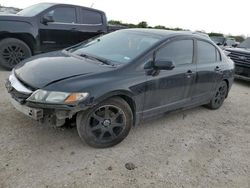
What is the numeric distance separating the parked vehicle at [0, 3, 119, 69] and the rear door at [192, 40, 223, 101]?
13.7 feet

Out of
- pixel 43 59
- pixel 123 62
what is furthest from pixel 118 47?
pixel 43 59

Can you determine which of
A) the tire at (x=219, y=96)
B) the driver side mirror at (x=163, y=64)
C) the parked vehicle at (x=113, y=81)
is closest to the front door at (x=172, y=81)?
the parked vehicle at (x=113, y=81)

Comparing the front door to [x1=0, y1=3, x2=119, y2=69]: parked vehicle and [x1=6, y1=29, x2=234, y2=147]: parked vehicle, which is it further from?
[x1=0, y1=3, x2=119, y2=69]: parked vehicle

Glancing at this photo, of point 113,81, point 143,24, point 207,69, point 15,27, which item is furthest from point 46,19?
point 143,24

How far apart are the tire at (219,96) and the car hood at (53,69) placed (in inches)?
112

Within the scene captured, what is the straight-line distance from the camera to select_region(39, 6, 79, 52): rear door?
24.2 feet

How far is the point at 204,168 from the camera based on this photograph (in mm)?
3467

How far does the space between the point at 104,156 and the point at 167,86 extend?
1438 mm

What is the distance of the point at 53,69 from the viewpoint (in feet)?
11.5

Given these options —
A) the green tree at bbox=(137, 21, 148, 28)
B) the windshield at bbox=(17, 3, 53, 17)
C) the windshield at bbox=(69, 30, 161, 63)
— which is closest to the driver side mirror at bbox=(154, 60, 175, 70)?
the windshield at bbox=(69, 30, 161, 63)

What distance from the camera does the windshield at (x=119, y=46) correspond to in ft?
13.0

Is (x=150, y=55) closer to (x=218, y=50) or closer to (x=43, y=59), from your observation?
(x=43, y=59)

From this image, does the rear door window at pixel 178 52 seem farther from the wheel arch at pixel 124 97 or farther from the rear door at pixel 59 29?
the rear door at pixel 59 29

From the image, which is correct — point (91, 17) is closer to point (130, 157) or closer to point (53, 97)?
point (53, 97)
